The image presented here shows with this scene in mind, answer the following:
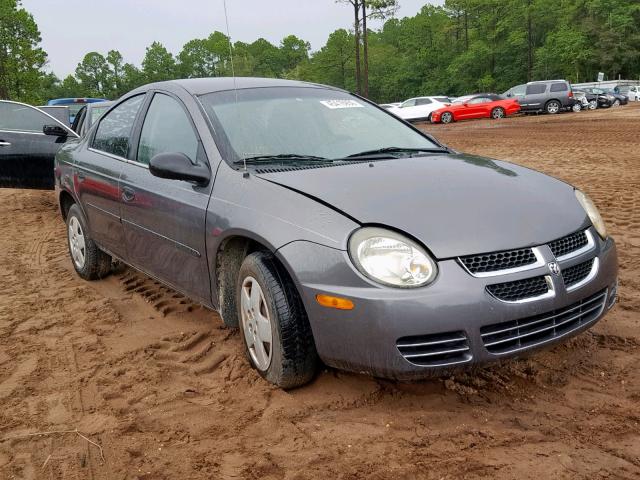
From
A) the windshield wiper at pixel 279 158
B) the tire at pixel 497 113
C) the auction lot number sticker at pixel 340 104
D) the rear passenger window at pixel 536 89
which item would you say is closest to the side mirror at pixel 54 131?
the auction lot number sticker at pixel 340 104

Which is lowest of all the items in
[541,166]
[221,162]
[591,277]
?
[541,166]

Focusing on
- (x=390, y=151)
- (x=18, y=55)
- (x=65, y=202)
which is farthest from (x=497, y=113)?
(x=18, y=55)

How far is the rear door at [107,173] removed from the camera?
14.2ft

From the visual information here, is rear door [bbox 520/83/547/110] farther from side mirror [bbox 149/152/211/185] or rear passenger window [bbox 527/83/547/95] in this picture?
side mirror [bbox 149/152/211/185]

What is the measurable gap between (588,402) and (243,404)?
1.56m

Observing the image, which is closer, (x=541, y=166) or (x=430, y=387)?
(x=430, y=387)

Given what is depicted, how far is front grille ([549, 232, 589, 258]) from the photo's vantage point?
9.01 ft

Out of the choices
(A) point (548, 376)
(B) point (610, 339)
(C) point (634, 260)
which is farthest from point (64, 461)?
(C) point (634, 260)

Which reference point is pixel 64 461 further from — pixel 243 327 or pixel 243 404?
pixel 243 327

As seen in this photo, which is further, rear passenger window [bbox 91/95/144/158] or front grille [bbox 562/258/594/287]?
rear passenger window [bbox 91/95/144/158]

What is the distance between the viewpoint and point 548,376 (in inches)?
119

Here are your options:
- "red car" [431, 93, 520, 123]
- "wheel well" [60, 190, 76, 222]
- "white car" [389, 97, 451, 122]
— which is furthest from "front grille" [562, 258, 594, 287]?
"white car" [389, 97, 451, 122]

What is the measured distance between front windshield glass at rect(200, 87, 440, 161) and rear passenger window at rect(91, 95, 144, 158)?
2.87ft

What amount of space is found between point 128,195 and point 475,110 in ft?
88.0
